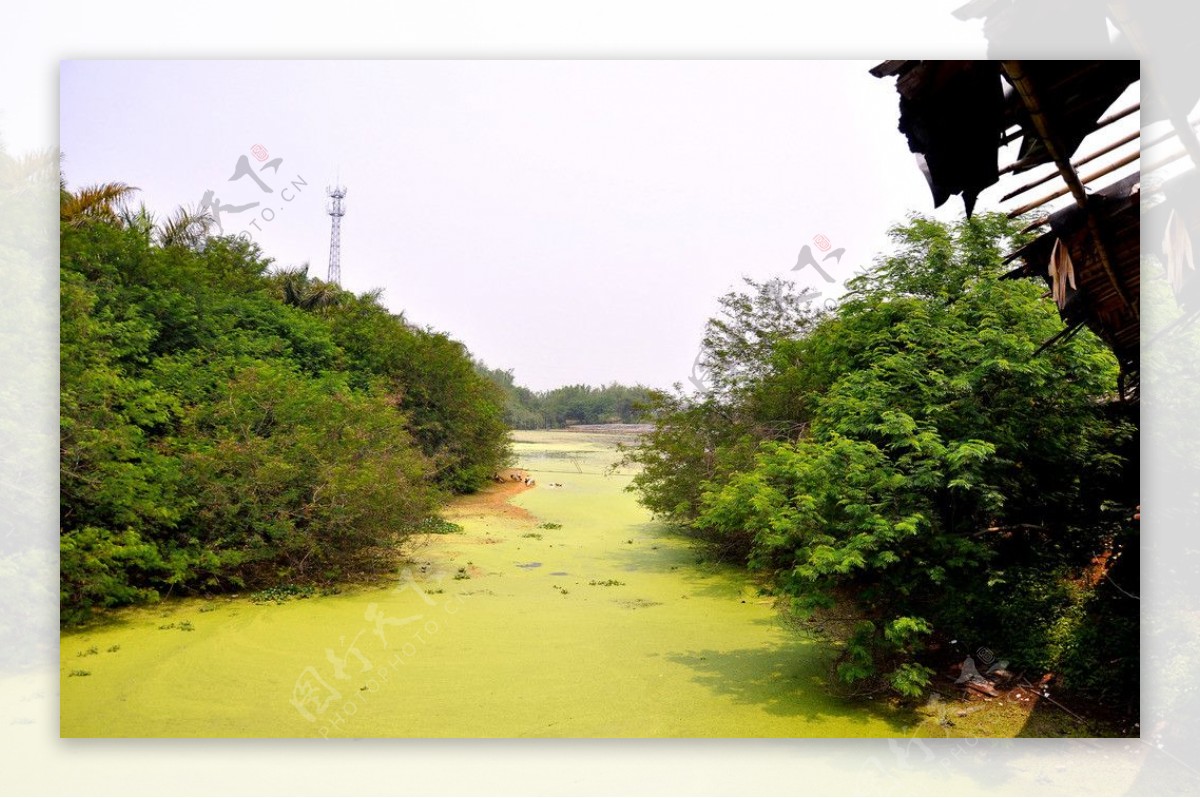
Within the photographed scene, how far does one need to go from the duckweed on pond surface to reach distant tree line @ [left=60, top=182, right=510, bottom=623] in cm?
40

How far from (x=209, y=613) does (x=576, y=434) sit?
39.4 ft

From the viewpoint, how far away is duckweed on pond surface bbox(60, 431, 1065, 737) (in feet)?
12.9

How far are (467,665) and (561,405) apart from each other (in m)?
12.6

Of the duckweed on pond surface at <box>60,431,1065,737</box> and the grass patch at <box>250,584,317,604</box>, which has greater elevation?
the grass patch at <box>250,584,317,604</box>

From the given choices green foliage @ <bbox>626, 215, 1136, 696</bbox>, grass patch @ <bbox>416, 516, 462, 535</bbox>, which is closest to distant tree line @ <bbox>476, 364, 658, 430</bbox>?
grass patch @ <bbox>416, 516, 462, 535</bbox>

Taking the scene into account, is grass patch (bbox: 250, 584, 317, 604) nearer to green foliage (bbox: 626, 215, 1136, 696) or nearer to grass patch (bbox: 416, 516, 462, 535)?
grass patch (bbox: 416, 516, 462, 535)

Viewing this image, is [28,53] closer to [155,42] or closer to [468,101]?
[155,42]

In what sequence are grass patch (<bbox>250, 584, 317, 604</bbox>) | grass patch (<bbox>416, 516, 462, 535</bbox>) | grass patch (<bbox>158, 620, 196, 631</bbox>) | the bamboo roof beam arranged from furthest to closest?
grass patch (<bbox>416, 516, 462, 535</bbox>)
grass patch (<bbox>250, 584, 317, 604</bbox>)
grass patch (<bbox>158, 620, 196, 631</bbox>)
the bamboo roof beam

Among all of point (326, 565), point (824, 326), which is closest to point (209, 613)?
point (326, 565)

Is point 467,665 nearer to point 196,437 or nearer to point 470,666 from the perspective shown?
point 470,666

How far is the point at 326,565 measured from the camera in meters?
6.59

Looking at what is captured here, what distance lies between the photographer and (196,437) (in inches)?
245

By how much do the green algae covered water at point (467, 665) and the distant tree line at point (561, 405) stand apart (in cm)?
432

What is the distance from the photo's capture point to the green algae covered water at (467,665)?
12.9 ft
